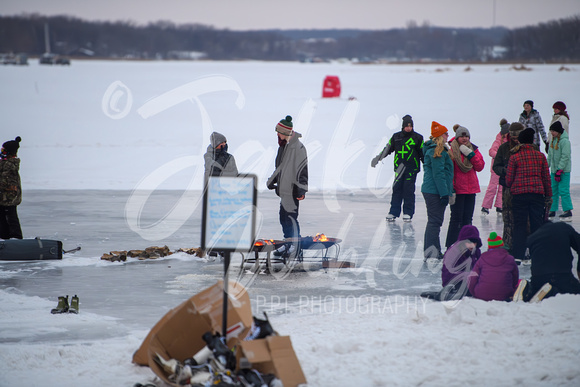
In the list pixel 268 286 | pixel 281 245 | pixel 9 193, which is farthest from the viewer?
pixel 9 193

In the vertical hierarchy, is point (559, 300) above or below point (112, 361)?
above

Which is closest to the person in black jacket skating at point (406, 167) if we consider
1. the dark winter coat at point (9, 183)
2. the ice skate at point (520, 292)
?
the ice skate at point (520, 292)

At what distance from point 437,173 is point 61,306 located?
4917 mm

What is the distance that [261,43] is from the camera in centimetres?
18750

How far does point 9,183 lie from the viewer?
1027 centimetres

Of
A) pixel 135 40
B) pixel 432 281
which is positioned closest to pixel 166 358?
pixel 432 281

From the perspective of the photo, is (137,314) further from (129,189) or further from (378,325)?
(129,189)

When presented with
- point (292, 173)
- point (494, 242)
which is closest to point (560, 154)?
point (292, 173)

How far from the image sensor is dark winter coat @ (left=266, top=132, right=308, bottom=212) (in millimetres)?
9602

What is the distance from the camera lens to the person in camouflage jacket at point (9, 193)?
10.2m

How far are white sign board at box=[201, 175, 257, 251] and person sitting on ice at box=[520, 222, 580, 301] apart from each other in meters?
2.91

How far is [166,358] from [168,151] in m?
19.1

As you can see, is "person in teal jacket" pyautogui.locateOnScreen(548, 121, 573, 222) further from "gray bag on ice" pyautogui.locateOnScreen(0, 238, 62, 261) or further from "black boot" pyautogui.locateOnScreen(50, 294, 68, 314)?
"black boot" pyautogui.locateOnScreen(50, 294, 68, 314)

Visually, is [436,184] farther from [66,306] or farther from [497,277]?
[66,306]
